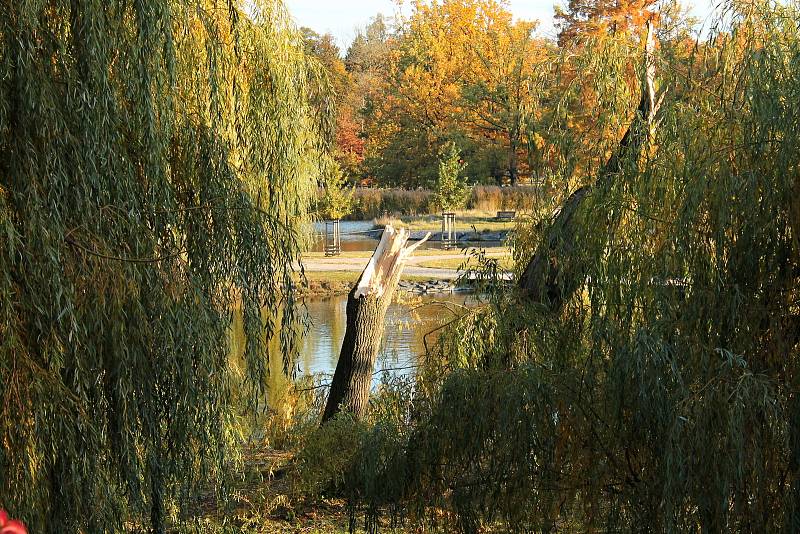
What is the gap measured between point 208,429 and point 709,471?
2473 mm

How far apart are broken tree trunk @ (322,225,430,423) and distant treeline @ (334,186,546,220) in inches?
1015

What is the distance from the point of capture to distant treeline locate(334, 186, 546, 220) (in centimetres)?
3794

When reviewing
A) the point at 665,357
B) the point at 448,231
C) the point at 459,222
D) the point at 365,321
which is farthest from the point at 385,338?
the point at 459,222

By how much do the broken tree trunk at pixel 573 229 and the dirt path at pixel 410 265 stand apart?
49.5 ft

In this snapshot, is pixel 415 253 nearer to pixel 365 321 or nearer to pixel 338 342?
pixel 338 342

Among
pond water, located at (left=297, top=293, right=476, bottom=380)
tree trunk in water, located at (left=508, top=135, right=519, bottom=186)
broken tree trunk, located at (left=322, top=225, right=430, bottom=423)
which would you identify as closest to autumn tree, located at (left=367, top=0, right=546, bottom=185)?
tree trunk in water, located at (left=508, top=135, right=519, bottom=186)

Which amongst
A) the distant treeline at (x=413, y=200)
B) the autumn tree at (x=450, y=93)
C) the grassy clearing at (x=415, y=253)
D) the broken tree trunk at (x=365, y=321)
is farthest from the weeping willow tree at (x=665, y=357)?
the autumn tree at (x=450, y=93)

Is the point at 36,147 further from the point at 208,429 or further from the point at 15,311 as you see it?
the point at 208,429

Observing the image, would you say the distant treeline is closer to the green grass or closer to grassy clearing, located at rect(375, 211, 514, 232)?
grassy clearing, located at rect(375, 211, 514, 232)

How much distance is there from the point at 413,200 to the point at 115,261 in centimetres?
3507

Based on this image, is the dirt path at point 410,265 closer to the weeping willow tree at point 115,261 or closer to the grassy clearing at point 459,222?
the grassy clearing at point 459,222

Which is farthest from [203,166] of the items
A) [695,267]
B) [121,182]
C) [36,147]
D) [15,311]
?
[695,267]

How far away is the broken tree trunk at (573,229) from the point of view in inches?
244

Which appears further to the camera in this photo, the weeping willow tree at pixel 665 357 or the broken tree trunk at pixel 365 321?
the broken tree trunk at pixel 365 321
